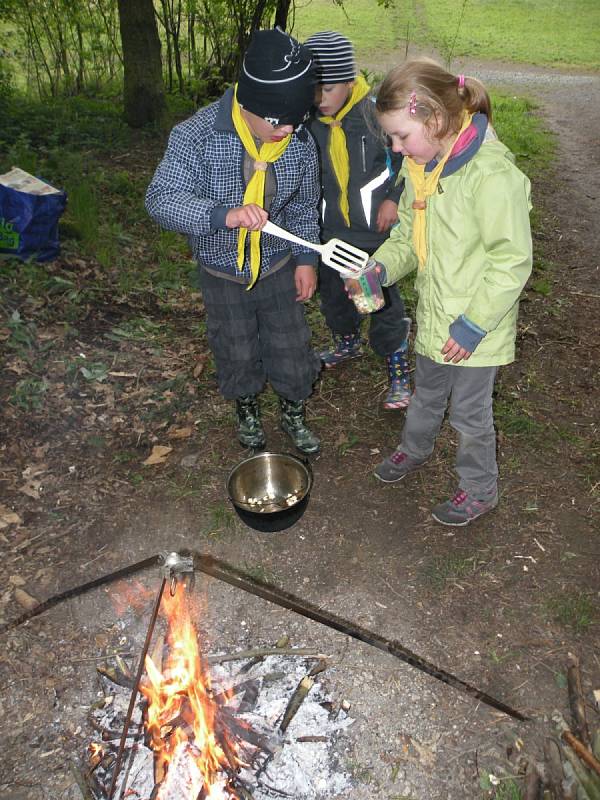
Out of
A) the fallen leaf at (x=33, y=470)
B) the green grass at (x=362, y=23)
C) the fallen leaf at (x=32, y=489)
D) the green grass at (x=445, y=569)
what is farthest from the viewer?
the green grass at (x=362, y=23)

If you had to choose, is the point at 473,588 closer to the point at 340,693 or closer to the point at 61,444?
the point at 340,693

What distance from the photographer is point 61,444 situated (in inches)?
152

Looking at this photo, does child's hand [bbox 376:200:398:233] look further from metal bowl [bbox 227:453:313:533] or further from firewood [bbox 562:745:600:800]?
firewood [bbox 562:745:600:800]

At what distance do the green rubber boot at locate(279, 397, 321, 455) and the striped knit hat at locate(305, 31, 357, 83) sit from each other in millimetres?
1688

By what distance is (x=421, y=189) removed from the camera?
258cm

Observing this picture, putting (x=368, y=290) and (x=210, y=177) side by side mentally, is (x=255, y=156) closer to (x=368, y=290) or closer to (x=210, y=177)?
(x=210, y=177)

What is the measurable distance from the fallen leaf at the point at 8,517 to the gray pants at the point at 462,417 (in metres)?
2.08

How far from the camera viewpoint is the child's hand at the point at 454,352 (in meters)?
2.61

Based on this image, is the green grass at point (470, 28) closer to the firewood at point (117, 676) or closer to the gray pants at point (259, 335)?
the gray pants at point (259, 335)

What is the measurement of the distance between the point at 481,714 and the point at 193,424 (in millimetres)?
2347

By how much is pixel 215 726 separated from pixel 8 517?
66.5 inches

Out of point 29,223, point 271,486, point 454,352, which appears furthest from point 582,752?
point 29,223

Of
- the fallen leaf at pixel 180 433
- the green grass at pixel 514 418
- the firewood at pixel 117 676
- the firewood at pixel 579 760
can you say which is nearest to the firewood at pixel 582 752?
the firewood at pixel 579 760

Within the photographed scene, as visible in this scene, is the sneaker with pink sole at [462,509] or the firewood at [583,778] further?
the sneaker with pink sole at [462,509]
